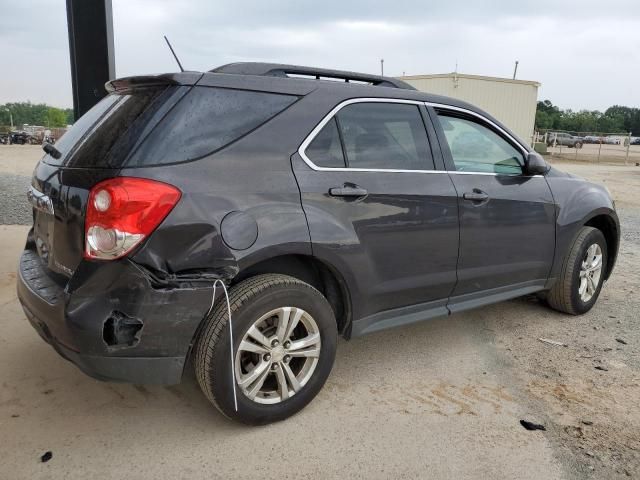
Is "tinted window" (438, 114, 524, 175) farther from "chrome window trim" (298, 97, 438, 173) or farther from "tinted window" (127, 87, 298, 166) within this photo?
"tinted window" (127, 87, 298, 166)

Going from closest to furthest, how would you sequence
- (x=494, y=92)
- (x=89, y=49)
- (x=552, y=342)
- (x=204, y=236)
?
(x=204, y=236) → (x=552, y=342) → (x=89, y=49) → (x=494, y=92)

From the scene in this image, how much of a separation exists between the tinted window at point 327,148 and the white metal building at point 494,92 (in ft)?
78.4

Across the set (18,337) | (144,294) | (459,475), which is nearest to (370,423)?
(459,475)

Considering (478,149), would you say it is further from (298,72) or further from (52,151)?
(52,151)

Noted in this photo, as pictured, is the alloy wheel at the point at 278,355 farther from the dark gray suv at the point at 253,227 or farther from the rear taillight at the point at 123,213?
→ the rear taillight at the point at 123,213

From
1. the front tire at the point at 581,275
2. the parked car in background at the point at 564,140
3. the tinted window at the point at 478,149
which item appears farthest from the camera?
the parked car in background at the point at 564,140

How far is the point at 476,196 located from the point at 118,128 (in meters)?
2.21

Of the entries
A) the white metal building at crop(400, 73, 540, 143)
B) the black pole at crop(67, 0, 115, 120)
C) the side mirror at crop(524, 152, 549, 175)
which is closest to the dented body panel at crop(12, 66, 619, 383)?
the side mirror at crop(524, 152, 549, 175)

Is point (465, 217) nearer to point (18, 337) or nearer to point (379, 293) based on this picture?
point (379, 293)

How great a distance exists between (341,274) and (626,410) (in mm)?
1830

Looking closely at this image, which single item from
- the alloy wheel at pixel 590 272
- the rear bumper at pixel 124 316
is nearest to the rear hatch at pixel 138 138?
the rear bumper at pixel 124 316

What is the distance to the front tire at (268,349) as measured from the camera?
259 cm

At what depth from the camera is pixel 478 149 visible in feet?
12.7

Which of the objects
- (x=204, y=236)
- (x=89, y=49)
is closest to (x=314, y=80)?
(x=204, y=236)
